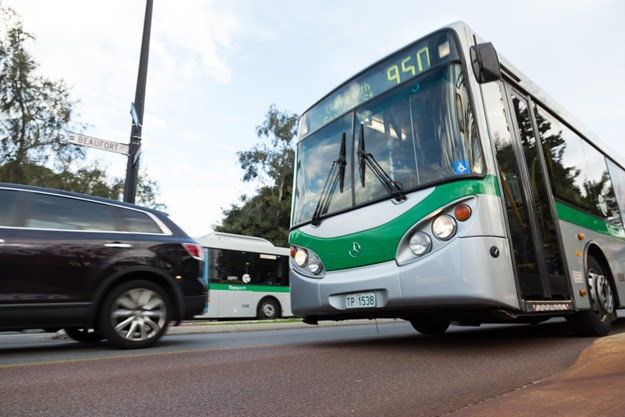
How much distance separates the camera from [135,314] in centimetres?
564

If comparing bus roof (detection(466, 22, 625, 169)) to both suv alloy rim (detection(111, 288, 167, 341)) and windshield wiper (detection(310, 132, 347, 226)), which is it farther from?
suv alloy rim (detection(111, 288, 167, 341))

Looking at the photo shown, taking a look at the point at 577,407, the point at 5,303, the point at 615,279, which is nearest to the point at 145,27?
the point at 5,303

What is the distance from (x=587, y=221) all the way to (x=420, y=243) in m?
3.23

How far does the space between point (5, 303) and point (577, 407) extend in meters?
5.00

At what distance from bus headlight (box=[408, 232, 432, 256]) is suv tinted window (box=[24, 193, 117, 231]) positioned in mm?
3475

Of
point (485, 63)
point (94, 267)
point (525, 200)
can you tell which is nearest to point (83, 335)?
point (94, 267)

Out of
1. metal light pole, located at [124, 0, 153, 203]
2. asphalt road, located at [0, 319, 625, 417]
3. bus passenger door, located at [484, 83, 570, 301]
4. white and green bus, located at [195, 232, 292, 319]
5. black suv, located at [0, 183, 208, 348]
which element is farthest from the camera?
white and green bus, located at [195, 232, 292, 319]

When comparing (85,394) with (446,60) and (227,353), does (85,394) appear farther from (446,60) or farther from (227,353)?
(446,60)

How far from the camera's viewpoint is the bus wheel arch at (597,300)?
565 centimetres

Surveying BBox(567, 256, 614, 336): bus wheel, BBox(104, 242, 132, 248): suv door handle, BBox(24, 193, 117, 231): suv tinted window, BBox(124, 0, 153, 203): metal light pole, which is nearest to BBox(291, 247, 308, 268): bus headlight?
BBox(104, 242, 132, 248): suv door handle

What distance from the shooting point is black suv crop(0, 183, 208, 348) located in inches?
197

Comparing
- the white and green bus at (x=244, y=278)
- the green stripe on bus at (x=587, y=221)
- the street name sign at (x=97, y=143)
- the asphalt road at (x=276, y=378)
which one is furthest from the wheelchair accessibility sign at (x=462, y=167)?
the white and green bus at (x=244, y=278)

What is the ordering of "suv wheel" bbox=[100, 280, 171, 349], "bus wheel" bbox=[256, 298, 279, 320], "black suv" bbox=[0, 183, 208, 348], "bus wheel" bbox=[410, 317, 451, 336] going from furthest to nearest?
"bus wheel" bbox=[256, 298, 279, 320] → "bus wheel" bbox=[410, 317, 451, 336] → "suv wheel" bbox=[100, 280, 171, 349] → "black suv" bbox=[0, 183, 208, 348]

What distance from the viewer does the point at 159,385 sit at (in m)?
3.37
